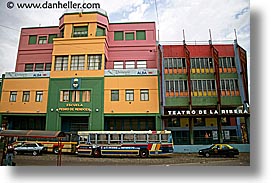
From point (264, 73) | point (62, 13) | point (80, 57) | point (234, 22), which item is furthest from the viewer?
point (80, 57)

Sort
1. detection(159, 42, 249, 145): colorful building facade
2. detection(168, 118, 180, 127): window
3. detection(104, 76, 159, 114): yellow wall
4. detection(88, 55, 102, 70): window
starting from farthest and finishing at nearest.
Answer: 1. detection(88, 55, 102, 70): window
2. detection(104, 76, 159, 114): yellow wall
3. detection(168, 118, 180, 127): window
4. detection(159, 42, 249, 145): colorful building facade

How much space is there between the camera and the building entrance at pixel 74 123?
28.4ft

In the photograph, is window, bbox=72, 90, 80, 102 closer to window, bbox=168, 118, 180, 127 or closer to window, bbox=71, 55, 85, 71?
window, bbox=71, 55, 85, 71

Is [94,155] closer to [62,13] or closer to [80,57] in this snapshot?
[80,57]

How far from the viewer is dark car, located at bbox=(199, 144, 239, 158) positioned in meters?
7.94

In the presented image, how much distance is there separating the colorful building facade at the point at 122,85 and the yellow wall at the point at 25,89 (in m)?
0.03

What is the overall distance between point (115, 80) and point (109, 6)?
2767mm

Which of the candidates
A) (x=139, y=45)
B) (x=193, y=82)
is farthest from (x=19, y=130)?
(x=193, y=82)

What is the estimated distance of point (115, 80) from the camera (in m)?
9.60

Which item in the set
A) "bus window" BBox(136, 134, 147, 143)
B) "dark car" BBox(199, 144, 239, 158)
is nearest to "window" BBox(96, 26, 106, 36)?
"bus window" BBox(136, 134, 147, 143)

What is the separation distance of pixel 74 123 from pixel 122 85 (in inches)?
91.2

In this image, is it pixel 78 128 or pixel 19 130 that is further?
pixel 78 128

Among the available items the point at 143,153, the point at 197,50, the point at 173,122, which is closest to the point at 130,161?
the point at 143,153

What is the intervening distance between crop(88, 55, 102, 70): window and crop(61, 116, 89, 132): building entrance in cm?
197
